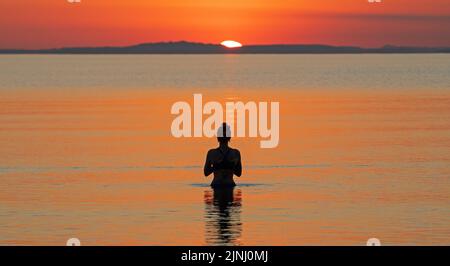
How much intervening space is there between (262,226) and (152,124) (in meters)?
31.6

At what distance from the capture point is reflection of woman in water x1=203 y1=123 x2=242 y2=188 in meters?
26.8

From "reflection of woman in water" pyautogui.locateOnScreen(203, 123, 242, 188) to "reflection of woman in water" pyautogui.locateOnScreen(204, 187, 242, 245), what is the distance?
0.58 meters

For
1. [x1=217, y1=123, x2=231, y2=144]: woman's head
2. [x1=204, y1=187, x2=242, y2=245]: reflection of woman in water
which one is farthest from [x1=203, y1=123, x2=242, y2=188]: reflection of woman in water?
[x1=204, y1=187, x2=242, y2=245]: reflection of woman in water

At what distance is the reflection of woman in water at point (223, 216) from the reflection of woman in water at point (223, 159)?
0.58 m

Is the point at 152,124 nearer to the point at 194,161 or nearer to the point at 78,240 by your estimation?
the point at 194,161

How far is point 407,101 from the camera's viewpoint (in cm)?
8044

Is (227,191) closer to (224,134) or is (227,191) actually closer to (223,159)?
(223,159)

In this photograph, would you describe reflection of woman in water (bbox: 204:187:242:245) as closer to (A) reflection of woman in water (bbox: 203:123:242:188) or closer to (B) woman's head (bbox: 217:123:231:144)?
(A) reflection of woman in water (bbox: 203:123:242:188)

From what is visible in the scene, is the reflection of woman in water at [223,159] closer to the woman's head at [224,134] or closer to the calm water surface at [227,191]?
the woman's head at [224,134]

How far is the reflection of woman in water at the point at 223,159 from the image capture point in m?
26.8

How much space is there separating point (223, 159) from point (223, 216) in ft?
5.51

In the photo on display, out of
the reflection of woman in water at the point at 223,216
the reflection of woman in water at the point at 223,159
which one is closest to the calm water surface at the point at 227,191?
the reflection of woman in water at the point at 223,216

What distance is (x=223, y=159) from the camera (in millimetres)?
27219
